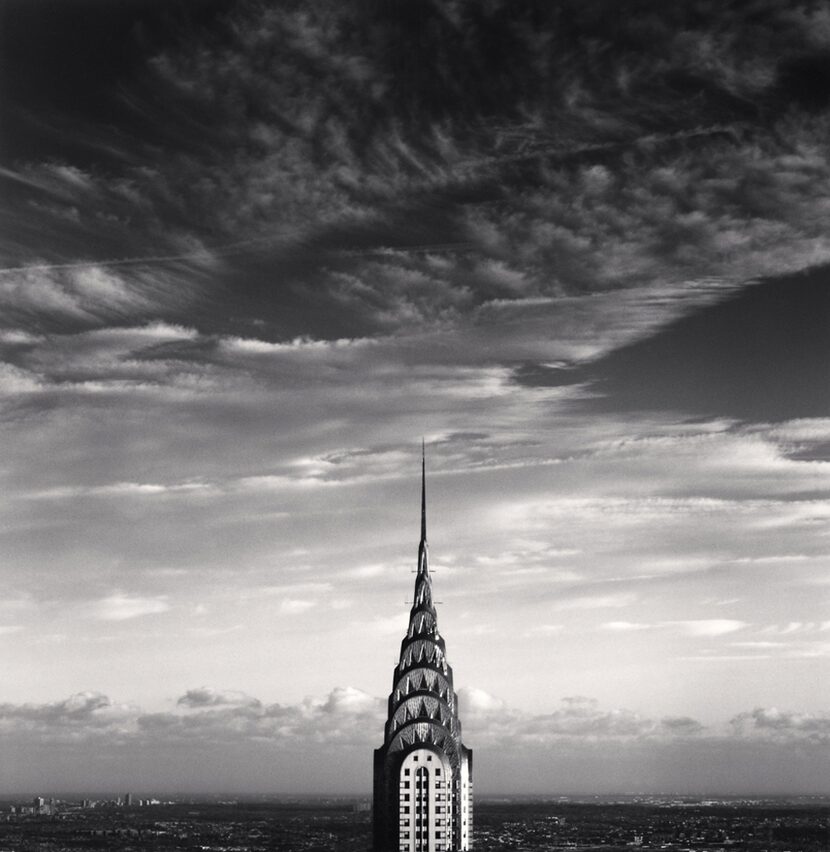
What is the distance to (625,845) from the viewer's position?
607ft

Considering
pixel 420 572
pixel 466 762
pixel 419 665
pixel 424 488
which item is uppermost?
pixel 424 488

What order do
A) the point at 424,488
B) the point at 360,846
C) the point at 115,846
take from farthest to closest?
1. the point at 115,846
2. the point at 360,846
3. the point at 424,488

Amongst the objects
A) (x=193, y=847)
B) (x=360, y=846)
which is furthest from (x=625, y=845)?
(x=193, y=847)

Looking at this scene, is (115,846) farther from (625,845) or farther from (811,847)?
(811,847)

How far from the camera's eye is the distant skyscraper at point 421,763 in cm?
11412

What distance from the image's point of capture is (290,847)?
186000 millimetres

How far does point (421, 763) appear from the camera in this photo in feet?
374

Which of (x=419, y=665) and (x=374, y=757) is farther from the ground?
(x=419, y=665)

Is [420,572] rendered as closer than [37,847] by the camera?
Yes

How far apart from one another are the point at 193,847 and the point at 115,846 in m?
13.7

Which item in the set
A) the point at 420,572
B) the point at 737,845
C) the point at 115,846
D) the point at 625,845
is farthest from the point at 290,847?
the point at 420,572

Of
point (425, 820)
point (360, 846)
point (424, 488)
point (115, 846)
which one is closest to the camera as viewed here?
point (425, 820)

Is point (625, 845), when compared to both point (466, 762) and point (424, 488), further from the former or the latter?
point (424, 488)

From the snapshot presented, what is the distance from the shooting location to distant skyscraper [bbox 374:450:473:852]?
114 m
